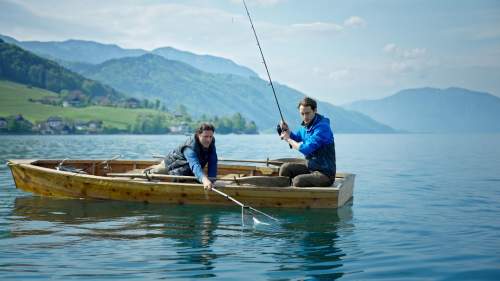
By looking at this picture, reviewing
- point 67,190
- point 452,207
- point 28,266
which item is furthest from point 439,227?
point 67,190

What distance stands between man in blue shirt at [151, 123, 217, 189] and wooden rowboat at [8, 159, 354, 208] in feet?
0.90

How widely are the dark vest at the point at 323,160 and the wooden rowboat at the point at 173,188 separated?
486 mm

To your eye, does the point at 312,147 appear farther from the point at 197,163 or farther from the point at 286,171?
the point at 197,163

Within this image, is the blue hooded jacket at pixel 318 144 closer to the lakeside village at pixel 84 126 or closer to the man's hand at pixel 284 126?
the man's hand at pixel 284 126

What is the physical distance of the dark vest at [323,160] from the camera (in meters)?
12.7

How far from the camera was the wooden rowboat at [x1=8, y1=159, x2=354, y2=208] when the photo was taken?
1289 centimetres

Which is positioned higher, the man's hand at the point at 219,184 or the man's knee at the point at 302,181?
the man's knee at the point at 302,181

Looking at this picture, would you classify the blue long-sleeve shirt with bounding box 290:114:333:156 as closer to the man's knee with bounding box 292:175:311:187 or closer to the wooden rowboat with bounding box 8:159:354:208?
the man's knee with bounding box 292:175:311:187

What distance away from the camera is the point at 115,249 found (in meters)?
9.12

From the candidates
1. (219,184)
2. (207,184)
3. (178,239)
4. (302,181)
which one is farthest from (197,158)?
(178,239)

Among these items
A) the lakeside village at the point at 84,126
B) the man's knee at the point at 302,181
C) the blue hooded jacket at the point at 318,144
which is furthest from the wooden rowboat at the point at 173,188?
the lakeside village at the point at 84,126

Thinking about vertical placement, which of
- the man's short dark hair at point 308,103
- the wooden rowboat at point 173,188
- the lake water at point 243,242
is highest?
the man's short dark hair at point 308,103

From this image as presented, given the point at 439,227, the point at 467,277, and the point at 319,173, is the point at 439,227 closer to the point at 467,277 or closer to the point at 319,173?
the point at 319,173

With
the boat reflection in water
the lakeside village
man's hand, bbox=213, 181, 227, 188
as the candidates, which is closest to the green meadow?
the lakeside village
